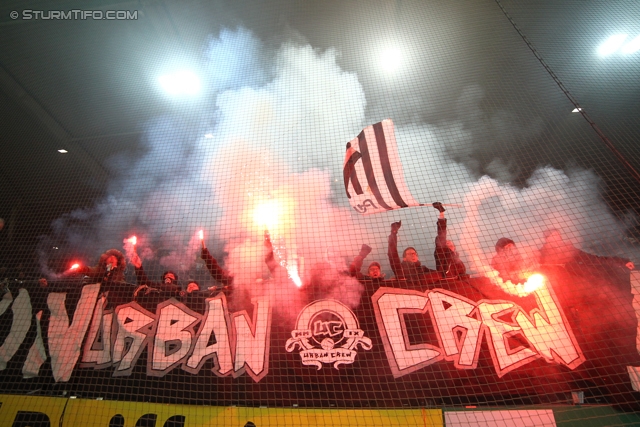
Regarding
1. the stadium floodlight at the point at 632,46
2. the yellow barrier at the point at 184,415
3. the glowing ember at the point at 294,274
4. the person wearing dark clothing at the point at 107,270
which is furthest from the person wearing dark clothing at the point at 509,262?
the person wearing dark clothing at the point at 107,270

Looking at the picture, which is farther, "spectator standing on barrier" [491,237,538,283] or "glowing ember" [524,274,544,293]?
"spectator standing on barrier" [491,237,538,283]

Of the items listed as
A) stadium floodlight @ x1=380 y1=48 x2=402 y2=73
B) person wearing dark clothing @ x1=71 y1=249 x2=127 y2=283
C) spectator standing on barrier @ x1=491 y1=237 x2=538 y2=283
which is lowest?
spectator standing on barrier @ x1=491 y1=237 x2=538 y2=283

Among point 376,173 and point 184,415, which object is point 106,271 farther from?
point 376,173

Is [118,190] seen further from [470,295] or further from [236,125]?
[470,295]

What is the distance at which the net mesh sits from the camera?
2.66m

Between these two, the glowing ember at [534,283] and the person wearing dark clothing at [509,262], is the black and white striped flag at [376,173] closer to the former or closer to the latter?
the person wearing dark clothing at [509,262]

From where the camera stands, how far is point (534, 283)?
2.95 metres

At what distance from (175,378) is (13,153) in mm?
4907

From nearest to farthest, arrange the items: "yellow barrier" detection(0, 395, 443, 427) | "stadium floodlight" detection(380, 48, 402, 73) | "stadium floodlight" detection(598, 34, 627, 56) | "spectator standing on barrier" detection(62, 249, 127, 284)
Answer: "yellow barrier" detection(0, 395, 443, 427) → "spectator standing on barrier" detection(62, 249, 127, 284) → "stadium floodlight" detection(598, 34, 627, 56) → "stadium floodlight" detection(380, 48, 402, 73)

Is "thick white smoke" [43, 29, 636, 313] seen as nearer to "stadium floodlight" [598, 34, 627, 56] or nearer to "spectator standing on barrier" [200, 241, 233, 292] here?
"spectator standing on barrier" [200, 241, 233, 292]

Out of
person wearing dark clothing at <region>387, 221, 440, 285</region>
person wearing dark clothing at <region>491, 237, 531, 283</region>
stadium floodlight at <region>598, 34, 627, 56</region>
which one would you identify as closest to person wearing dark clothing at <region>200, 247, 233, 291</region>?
person wearing dark clothing at <region>387, 221, 440, 285</region>

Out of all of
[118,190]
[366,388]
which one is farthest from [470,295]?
[118,190]

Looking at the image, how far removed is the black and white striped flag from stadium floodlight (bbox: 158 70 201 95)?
2437 millimetres

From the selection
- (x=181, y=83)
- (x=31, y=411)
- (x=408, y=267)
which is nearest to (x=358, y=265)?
(x=408, y=267)
